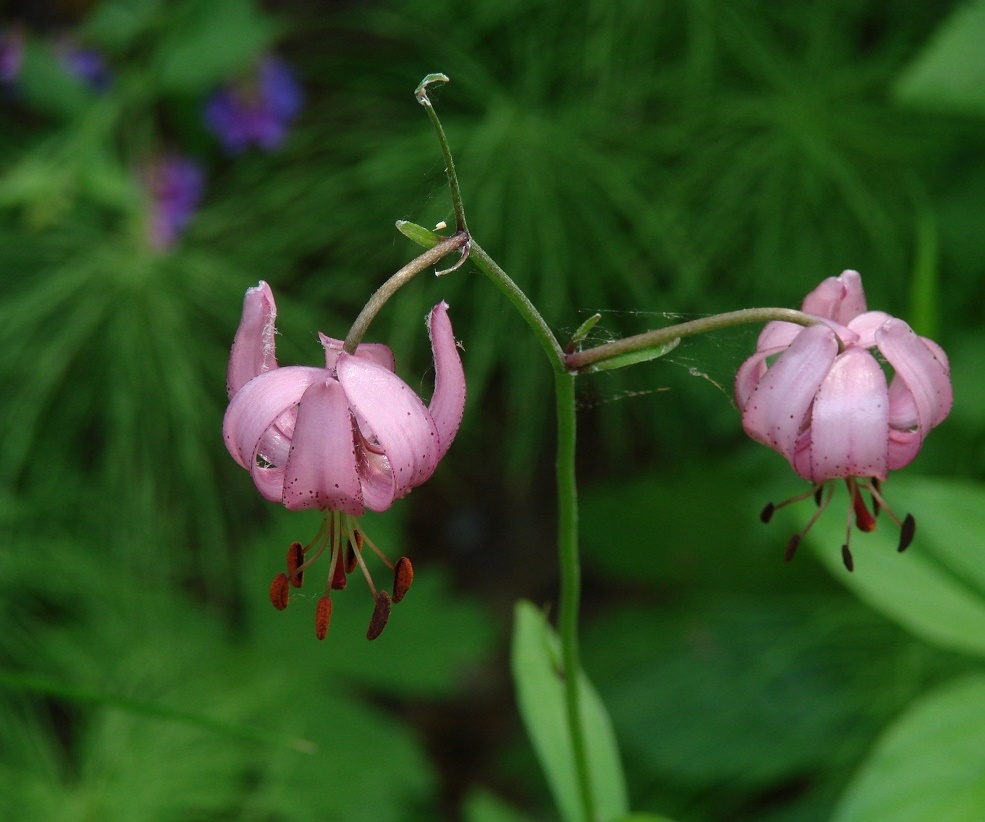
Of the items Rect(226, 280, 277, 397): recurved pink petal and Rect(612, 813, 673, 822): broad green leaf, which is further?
Rect(612, 813, 673, 822): broad green leaf

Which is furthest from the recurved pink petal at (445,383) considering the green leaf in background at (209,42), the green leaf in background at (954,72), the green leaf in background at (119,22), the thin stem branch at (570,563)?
the green leaf in background at (119,22)

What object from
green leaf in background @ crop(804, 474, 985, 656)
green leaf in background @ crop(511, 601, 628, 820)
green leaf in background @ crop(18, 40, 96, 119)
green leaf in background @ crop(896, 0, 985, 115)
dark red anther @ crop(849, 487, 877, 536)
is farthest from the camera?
green leaf in background @ crop(18, 40, 96, 119)

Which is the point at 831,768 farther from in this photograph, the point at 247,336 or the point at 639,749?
the point at 247,336

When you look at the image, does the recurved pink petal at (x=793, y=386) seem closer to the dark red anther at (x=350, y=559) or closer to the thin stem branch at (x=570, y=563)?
the thin stem branch at (x=570, y=563)

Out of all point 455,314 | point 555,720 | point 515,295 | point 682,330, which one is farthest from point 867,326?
point 455,314

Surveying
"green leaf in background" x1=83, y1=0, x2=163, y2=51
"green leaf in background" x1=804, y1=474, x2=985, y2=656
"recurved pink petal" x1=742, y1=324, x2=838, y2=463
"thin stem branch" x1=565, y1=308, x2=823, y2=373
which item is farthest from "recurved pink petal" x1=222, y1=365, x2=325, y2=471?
A: "green leaf in background" x1=83, y1=0, x2=163, y2=51

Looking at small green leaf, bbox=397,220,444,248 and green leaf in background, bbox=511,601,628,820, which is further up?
small green leaf, bbox=397,220,444,248

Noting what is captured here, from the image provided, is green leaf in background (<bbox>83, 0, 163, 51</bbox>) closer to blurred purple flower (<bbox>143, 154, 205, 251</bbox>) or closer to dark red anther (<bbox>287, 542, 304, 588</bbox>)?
blurred purple flower (<bbox>143, 154, 205, 251</bbox>)
